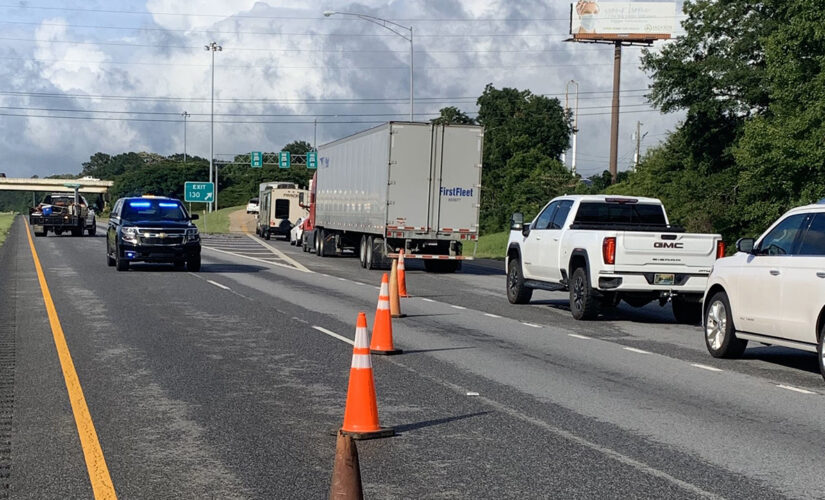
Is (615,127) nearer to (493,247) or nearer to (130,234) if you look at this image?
(493,247)

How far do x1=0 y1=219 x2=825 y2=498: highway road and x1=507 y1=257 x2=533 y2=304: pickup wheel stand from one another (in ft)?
6.25

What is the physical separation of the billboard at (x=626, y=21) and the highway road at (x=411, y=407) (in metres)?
63.1

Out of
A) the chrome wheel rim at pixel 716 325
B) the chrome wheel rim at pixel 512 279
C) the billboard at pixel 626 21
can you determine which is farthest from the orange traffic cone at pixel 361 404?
the billboard at pixel 626 21

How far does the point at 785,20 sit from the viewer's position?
44562 mm

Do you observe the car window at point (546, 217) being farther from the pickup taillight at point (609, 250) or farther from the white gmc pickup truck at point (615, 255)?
the pickup taillight at point (609, 250)

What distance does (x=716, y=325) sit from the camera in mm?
13680

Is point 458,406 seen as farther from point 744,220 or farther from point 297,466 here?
point 744,220

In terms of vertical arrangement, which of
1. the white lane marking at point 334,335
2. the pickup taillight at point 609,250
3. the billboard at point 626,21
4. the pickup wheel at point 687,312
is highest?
the billboard at point 626,21

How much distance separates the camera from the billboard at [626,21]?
78688 millimetres

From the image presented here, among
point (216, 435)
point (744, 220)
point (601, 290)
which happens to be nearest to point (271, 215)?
point (744, 220)

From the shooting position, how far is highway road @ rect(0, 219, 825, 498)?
23.2ft

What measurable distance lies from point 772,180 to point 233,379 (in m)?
31.3

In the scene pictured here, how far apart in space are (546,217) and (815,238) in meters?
8.72

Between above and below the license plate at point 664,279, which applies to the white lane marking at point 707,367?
below
